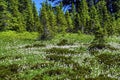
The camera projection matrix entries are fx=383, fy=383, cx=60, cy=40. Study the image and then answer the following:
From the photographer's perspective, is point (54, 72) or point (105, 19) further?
point (105, 19)

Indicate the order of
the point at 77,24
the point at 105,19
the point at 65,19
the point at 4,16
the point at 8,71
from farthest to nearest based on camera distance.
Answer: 1. the point at 4,16
2. the point at 77,24
3. the point at 105,19
4. the point at 65,19
5. the point at 8,71

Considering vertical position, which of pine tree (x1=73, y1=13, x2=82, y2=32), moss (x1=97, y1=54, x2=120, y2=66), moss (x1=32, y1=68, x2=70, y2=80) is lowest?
pine tree (x1=73, y1=13, x2=82, y2=32)

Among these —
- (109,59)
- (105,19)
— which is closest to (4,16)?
(105,19)

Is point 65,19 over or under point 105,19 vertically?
over

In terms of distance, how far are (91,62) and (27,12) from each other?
64.8 meters

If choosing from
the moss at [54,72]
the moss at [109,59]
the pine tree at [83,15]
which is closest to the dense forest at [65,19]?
the pine tree at [83,15]

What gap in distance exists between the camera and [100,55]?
23734mm

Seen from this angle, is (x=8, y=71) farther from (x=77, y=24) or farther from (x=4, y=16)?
(x=4, y=16)

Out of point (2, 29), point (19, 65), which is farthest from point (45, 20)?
point (19, 65)

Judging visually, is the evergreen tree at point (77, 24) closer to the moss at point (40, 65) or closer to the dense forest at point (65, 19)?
the dense forest at point (65, 19)

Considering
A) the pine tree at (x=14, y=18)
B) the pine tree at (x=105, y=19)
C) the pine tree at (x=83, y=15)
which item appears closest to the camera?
the pine tree at (x=105, y=19)

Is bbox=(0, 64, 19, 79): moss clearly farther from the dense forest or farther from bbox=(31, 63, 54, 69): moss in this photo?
the dense forest

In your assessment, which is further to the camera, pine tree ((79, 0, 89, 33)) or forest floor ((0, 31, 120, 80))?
pine tree ((79, 0, 89, 33))

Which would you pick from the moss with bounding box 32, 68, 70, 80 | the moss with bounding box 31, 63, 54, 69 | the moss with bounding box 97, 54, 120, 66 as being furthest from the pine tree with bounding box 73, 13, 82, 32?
the moss with bounding box 32, 68, 70, 80
